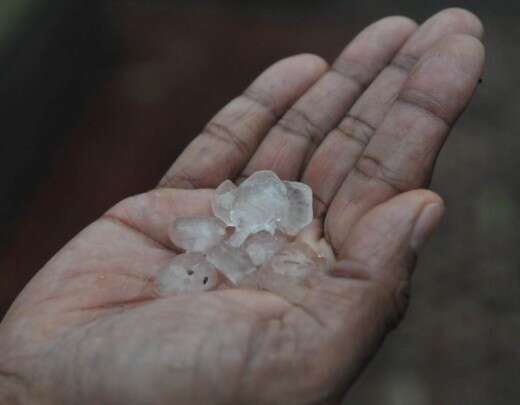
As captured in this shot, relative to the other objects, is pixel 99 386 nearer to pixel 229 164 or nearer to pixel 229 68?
pixel 229 164

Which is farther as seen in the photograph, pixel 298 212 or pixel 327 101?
pixel 327 101

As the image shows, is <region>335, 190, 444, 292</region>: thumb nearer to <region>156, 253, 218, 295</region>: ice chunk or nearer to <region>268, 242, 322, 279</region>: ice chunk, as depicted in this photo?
<region>268, 242, 322, 279</region>: ice chunk

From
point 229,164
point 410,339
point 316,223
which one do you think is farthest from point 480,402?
point 229,164

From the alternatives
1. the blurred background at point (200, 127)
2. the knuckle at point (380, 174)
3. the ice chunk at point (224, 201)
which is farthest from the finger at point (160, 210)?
the blurred background at point (200, 127)

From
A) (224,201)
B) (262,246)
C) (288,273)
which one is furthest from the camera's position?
(224,201)

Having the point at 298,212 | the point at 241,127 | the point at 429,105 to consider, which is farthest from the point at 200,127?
the point at 429,105

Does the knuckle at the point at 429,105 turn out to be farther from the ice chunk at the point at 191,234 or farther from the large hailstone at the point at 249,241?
the ice chunk at the point at 191,234

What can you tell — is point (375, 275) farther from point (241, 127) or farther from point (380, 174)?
point (241, 127)
